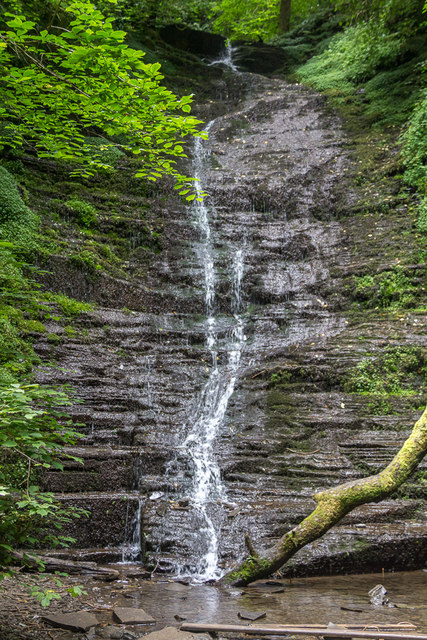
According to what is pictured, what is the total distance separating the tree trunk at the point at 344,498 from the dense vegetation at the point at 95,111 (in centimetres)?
226

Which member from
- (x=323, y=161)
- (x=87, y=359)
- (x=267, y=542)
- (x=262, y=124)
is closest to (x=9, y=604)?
(x=267, y=542)

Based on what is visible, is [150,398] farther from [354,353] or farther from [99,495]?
[354,353]

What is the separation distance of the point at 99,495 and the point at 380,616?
12.6 feet

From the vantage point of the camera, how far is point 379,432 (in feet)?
26.9

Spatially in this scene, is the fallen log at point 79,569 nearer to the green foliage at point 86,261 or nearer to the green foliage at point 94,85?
the green foliage at point 94,85

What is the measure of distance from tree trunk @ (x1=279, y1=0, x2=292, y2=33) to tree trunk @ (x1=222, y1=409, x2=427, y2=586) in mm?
25164

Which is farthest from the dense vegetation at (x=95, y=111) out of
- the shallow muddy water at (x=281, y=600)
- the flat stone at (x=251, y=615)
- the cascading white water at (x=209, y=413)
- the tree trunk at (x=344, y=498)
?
the tree trunk at (x=344, y=498)

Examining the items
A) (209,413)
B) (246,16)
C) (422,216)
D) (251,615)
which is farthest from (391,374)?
(246,16)

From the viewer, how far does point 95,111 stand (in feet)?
17.6

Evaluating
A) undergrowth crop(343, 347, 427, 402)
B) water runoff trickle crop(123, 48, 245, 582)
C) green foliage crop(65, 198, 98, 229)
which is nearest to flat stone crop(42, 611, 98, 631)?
water runoff trickle crop(123, 48, 245, 582)

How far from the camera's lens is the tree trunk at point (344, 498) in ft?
15.8

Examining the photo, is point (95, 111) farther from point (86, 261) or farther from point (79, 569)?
point (86, 261)

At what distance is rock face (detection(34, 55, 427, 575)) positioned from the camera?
6660 millimetres

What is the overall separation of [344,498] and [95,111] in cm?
472
